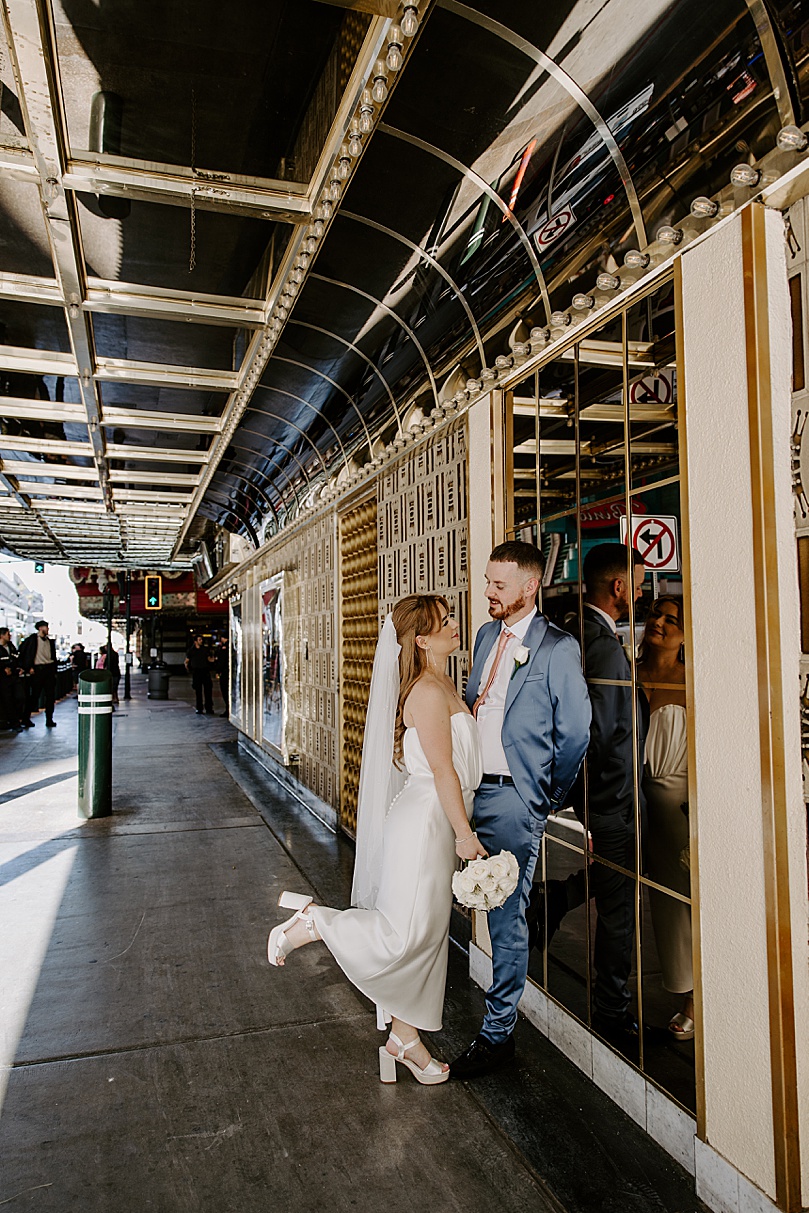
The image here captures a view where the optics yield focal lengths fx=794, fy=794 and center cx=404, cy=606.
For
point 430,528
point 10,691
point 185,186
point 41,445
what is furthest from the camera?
point 10,691

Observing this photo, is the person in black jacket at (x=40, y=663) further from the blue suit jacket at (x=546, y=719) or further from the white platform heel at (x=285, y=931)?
the blue suit jacket at (x=546, y=719)

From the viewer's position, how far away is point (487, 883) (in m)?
2.90

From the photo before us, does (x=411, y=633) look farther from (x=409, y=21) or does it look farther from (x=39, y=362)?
(x=39, y=362)

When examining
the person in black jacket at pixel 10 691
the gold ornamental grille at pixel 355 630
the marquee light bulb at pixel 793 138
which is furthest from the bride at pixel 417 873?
the person in black jacket at pixel 10 691

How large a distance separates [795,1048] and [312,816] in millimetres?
6188

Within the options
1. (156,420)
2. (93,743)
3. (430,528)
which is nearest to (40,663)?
(93,743)

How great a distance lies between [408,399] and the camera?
5.02 meters

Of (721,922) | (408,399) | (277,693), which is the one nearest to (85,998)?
(721,922)

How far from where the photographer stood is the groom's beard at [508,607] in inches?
129

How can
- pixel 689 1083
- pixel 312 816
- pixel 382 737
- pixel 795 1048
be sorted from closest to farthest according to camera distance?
pixel 795 1048, pixel 689 1083, pixel 382 737, pixel 312 816

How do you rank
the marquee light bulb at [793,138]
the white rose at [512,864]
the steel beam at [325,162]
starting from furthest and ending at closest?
the white rose at [512,864] < the steel beam at [325,162] < the marquee light bulb at [793,138]

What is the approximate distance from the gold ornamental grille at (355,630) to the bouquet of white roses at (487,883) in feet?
10.4

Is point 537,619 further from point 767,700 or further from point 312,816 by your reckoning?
point 312,816

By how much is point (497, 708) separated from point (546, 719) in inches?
12.2
